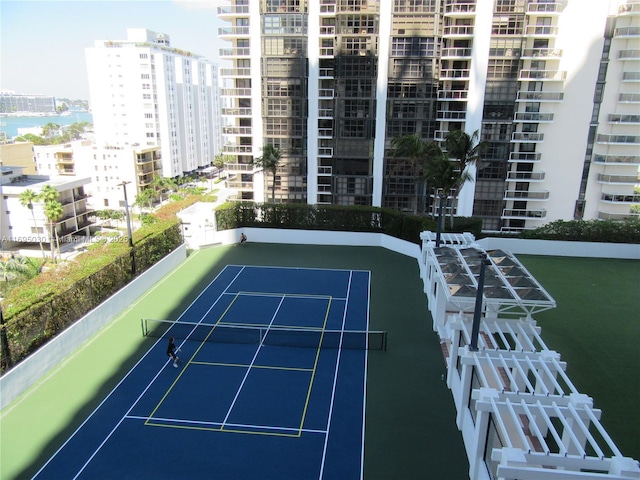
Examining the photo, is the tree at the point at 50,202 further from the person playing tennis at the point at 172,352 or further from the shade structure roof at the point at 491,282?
the shade structure roof at the point at 491,282

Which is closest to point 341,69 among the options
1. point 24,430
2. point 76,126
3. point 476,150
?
point 476,150

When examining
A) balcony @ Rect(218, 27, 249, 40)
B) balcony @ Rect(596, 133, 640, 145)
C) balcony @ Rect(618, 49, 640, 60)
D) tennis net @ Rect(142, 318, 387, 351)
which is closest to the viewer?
tennis net @ Rect(142, 318, 387, 351)

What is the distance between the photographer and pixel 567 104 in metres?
46.0

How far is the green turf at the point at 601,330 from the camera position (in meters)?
14.7

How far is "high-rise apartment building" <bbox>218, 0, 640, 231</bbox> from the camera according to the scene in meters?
43.4

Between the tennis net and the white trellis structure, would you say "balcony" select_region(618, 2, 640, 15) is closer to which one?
the white trellis structure

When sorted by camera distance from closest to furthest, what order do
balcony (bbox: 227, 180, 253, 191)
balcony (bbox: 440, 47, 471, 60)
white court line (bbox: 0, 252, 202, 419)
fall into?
white court line (bbox: 0, 252, 202, 419)
balcony (bbox: 440, 47, 471, 60)
balcony (bbox: 227, 180, 253, 191)

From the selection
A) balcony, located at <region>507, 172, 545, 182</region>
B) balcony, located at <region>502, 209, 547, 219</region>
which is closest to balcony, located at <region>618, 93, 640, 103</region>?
balcony, located at <region>507, 172, 545, 182</region>

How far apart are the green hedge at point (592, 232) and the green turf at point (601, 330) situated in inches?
59.7

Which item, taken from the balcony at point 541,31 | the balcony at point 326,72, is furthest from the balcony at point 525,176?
the balcony at point 326,72

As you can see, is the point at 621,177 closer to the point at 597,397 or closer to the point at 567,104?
the point at 567,104

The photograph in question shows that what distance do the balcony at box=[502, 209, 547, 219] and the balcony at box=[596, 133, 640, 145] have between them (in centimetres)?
878

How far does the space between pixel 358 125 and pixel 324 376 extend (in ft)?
109

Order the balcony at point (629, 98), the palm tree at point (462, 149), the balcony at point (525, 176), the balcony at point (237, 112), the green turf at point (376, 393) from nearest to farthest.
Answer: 1. the green turf at point (376, 393)
2. the palm tree at point (462, 149)
3. the balcony at point (629, 98)
4. the balcony at point (525, 176)
5. the balcony at point (237, 112)
